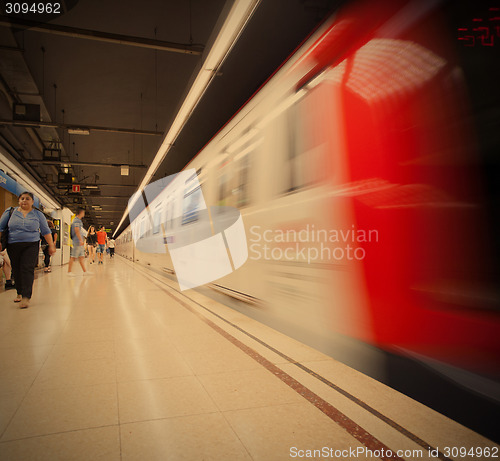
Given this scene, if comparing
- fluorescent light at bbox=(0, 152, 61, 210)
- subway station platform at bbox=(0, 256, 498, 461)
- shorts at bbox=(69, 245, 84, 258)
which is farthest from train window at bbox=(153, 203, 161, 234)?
subway station platform at bbox=(0, 256, 498, 461)

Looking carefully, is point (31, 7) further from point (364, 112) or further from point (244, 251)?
point (364, 112)

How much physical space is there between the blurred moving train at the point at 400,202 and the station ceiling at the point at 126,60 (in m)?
3.19

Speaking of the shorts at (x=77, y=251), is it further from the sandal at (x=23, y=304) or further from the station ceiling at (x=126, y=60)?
the sandal at (x=23, y=304)

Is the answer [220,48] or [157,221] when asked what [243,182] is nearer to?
[220,48]

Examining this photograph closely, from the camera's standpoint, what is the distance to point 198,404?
2.04 m

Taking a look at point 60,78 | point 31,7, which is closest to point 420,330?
point 31,7

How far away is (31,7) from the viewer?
5594 millimetres

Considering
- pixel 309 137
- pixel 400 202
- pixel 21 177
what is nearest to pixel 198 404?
pixel 400 202

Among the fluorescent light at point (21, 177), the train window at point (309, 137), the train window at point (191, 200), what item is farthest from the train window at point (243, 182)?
the fluorescent light at point (21, 177)

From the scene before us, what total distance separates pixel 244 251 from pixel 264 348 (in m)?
1.27

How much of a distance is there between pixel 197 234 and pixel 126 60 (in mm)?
4599

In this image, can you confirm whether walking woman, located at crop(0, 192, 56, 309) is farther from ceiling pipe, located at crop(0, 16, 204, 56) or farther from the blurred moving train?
the blurred moving train

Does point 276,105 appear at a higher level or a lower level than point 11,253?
higher

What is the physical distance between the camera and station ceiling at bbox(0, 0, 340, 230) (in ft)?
19.9
